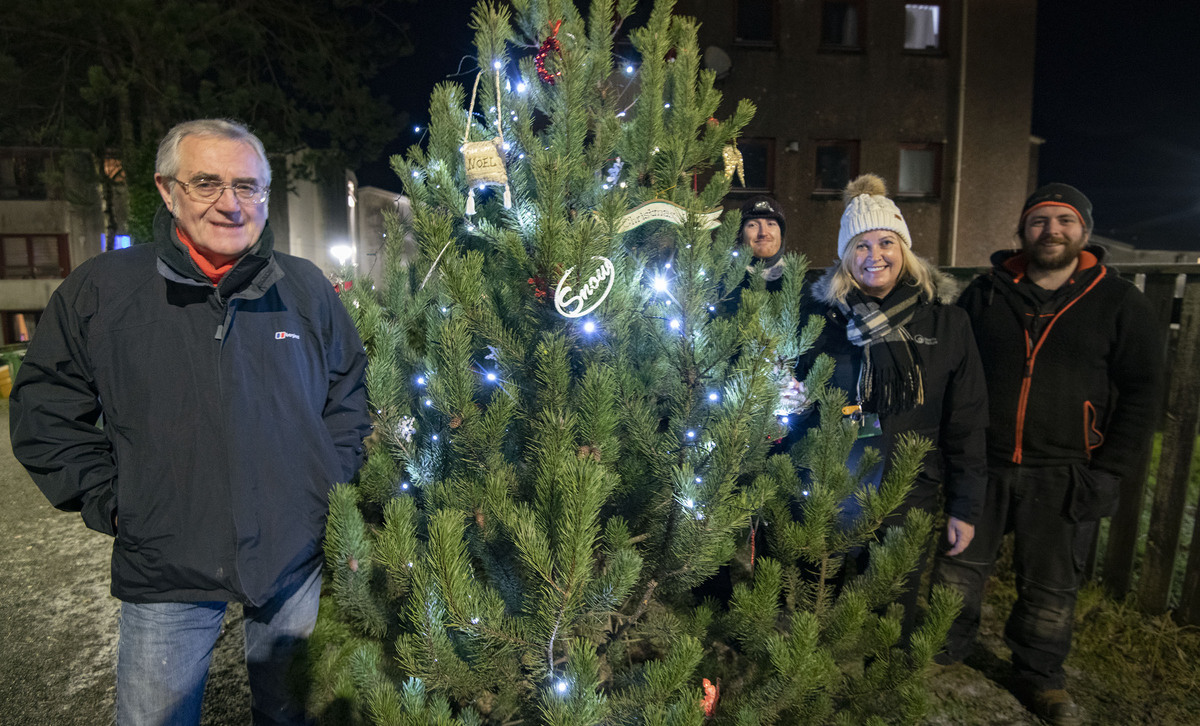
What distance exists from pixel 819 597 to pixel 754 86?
40.6 feet

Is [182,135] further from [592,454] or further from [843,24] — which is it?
[843,24]

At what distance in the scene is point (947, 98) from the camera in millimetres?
13070

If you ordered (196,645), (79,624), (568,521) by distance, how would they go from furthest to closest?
(79,624) → (196,645) → (568,521)

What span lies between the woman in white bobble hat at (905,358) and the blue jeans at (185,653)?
209 centimetres

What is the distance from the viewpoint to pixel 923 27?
1305cm

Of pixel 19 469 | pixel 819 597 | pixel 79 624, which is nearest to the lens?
pixel 819 597

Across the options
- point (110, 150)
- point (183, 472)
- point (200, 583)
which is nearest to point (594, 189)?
point (183, 472)

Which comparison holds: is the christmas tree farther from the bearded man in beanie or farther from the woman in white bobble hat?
the bearded man in beanie

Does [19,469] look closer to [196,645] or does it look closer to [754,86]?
[196,645]

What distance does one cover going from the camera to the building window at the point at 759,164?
505 inches

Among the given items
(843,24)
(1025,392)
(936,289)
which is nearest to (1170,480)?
(1025,392)

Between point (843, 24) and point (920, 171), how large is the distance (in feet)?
11.3

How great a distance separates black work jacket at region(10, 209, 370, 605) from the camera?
1.67 m

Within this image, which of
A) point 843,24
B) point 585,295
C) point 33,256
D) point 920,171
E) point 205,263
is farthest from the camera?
point 33,256
